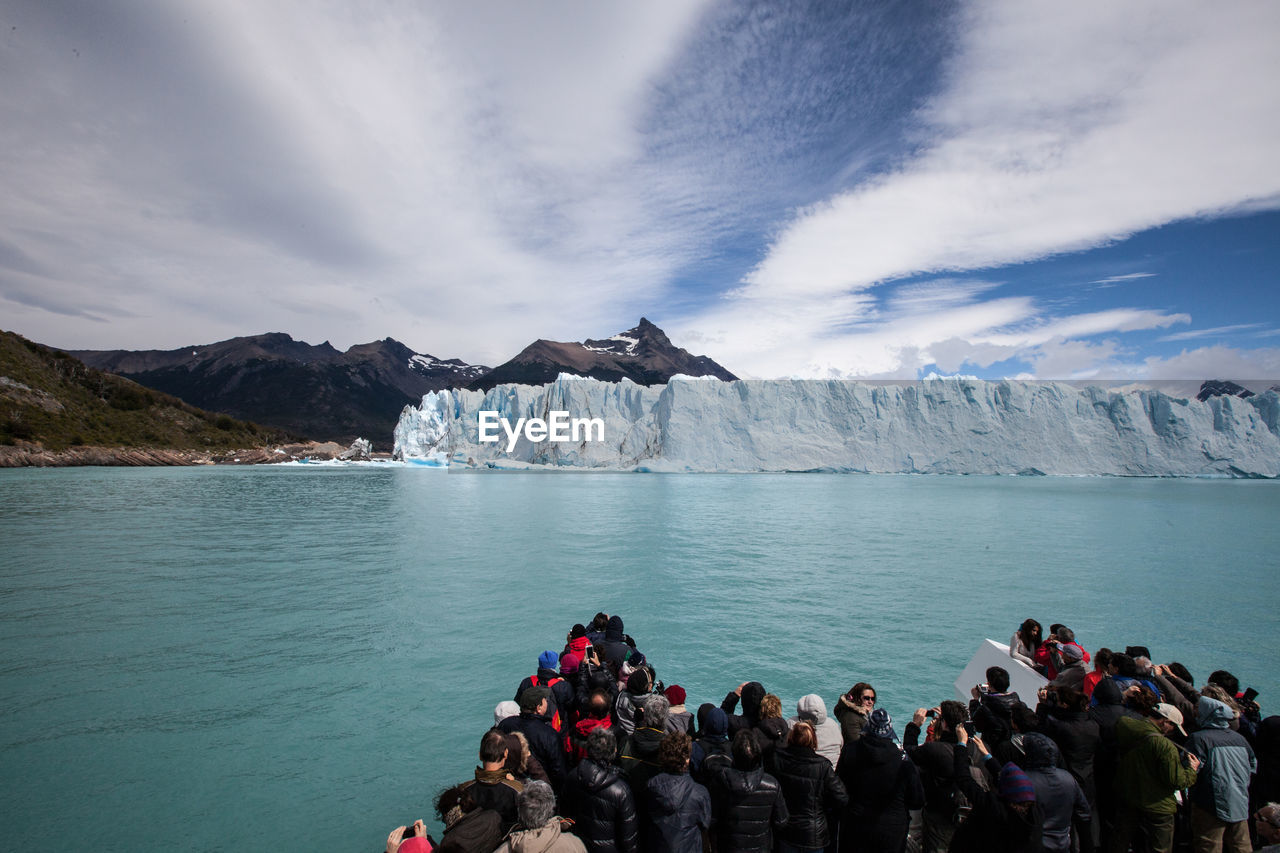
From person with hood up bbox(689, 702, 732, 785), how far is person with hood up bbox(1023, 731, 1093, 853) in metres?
1.44

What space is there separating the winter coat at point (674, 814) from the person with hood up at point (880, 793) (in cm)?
84

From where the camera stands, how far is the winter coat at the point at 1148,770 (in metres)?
3.00

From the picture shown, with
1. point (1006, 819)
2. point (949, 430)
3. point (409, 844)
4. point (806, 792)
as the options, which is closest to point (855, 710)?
point (806, 792)

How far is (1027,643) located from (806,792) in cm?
399

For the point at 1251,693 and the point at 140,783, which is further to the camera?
the point at 140,783

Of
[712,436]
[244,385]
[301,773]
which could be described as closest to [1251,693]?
[301,773]

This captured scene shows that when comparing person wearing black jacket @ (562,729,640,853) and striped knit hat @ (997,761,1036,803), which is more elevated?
striped knit hat @ (997,761,1036,803)

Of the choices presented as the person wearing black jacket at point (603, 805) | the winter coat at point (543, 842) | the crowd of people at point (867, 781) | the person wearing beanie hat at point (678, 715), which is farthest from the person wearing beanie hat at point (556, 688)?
the winter coat at point (543, 842)

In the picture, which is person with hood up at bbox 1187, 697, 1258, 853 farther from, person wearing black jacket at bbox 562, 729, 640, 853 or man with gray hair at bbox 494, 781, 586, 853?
man with gray hair at bbox 494, 781, 586, 853

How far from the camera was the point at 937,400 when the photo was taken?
2093 inches

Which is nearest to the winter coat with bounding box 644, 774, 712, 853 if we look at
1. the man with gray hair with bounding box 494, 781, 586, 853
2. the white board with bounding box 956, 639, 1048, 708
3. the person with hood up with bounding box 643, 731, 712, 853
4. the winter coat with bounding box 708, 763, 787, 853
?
the person with hood up with bounding box 643, 731, 712, 853

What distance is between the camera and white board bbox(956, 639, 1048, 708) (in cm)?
525

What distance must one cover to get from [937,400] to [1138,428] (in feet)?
56.3

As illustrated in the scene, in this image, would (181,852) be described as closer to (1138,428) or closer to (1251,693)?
(1251,693)
